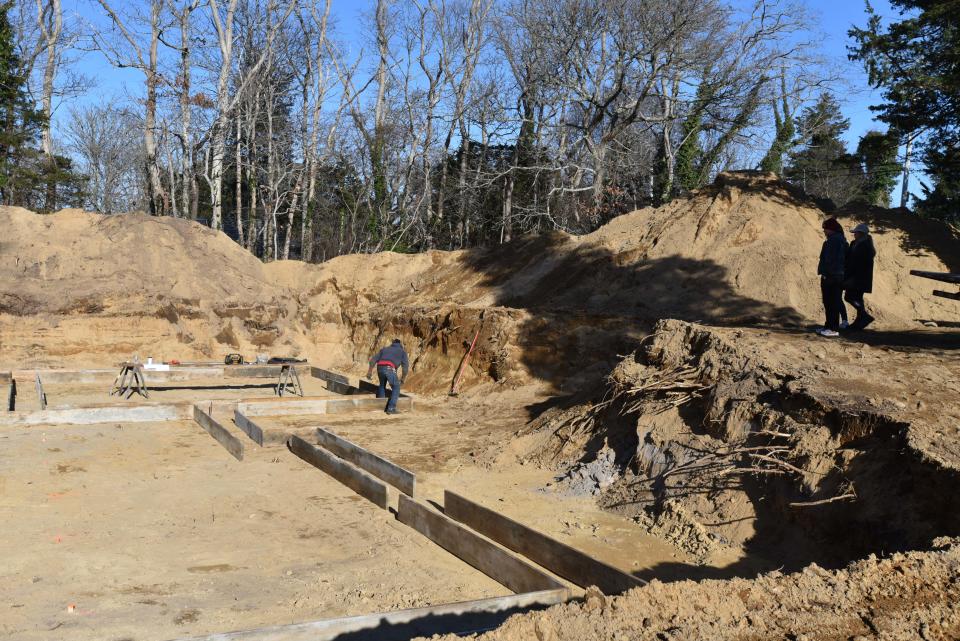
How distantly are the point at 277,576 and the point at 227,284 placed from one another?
16222 millimetres

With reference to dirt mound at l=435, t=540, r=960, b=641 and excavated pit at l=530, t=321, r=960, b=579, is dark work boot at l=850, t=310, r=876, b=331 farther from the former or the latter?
dirt mound at l=435, t=540, r=960, b=641

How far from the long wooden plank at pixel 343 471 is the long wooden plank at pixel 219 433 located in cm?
73

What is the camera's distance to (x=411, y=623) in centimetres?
470

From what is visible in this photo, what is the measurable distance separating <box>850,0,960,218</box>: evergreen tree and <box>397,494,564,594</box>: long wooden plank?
16945mm

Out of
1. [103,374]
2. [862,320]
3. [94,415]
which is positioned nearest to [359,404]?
[94,415]

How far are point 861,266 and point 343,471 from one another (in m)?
7.68

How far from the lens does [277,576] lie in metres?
6.14

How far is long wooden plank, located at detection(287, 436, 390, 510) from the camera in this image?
8.05 meters

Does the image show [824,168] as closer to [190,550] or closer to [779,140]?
[779,140]

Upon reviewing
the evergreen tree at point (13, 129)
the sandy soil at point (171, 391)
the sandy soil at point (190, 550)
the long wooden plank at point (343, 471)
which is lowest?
the sandy soil at point (190, 550)

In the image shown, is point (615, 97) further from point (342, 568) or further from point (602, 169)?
point (342, 568)

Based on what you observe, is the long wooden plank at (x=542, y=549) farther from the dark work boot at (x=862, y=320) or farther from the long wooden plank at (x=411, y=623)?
the dark work boot at (x=862, y=320)

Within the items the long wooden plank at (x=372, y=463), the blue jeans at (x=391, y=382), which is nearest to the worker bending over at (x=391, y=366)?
the blue jeans at (x=391, y=382)

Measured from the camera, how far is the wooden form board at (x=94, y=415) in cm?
1110
